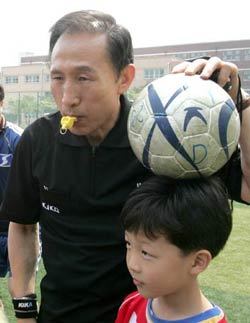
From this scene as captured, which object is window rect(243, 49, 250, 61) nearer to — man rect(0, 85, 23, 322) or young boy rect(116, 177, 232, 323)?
man rect(0, 85, 23, 322)

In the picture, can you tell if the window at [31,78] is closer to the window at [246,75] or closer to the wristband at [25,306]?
the window at [246,75]

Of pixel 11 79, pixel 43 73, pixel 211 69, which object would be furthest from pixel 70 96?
pixel 11 79

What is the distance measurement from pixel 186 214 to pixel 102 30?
2.49ft

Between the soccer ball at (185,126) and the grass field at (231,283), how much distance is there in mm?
3685

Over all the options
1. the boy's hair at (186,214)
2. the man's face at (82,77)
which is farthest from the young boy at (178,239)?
the man's face at (82,77)

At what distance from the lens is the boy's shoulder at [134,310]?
1666 millimetres

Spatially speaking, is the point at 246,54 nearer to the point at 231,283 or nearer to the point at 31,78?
the point at 31,78

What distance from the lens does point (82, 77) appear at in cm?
171

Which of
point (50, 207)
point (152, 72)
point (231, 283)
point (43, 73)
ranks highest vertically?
point (50, 207)

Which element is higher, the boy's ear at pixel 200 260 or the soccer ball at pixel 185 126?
the soccer ball at pixel 185 126

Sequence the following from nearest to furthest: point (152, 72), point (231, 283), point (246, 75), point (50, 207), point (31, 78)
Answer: point (50, 207), point (231, 283), point (152, 72), point (246, 75), point (31, 78)

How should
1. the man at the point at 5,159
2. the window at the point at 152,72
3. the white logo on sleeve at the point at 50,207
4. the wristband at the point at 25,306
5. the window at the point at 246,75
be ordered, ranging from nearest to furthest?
the white logo on sleeve at the point at 50,207
the wristband at the point at 25,306
the man at the point at 5,159
the window at the point at 152,72
the window at the point at 246,75

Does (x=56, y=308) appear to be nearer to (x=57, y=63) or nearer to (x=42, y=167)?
(x=42, y=167)

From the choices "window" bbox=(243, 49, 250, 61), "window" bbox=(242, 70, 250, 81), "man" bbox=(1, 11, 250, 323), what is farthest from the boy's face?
"window" bbox=(243, 49, 250, 61)
